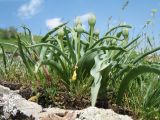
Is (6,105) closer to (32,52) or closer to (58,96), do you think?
(58,96)

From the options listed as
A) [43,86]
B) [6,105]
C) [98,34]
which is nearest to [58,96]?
[43,86]

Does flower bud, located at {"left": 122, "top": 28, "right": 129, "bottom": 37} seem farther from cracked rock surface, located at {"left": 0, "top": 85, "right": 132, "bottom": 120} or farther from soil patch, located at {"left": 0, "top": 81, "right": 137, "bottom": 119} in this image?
cracked rock surface, located at {"left": 0, "top": 85, "right": 132, "bottom": 120}

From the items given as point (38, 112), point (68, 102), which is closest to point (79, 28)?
point (68, 102)

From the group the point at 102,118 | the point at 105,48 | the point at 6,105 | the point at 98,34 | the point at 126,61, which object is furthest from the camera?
the point at 98,34

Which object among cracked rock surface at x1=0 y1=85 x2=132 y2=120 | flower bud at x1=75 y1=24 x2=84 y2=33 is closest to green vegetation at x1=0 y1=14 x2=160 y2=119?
flower bud at x1=75 y1=24 x2=84 y2=33

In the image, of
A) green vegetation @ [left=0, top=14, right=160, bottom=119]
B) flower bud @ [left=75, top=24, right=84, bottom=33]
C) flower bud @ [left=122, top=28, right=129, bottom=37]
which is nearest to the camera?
green vegetation @ [left=0, top=14, right=160, bottom=119]

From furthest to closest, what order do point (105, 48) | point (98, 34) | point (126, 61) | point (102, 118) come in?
1. point (98, 34)
2. point (126, 61)
3. point (105, 48)
4. point (102, 118)

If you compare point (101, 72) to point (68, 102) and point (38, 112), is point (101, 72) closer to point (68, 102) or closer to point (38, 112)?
point (68, 102)

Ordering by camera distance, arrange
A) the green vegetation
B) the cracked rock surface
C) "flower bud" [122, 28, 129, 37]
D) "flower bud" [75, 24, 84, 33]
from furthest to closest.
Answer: "flower bud" [122, 28, 129, 37] → "flower bud" [75, 24, 84, 33] → the green vegetation → the cracked rock surface

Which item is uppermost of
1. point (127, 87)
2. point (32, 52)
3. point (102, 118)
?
point (32, 52)

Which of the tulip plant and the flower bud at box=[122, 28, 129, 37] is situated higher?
the flower bud at box=[122, 28, 129, 37]
